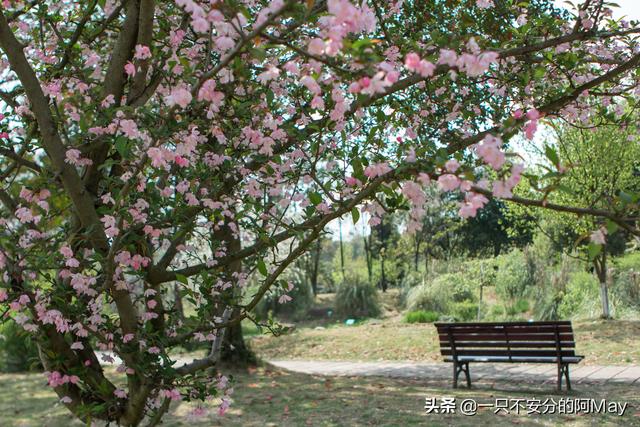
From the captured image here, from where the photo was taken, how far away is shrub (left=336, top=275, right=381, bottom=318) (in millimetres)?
16406

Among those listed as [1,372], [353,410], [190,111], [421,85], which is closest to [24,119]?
[190,111]

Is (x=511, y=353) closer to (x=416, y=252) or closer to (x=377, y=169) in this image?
(x=377, y=169)

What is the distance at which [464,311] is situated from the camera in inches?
575

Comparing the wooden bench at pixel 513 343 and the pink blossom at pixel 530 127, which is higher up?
the pink blossom at pixel 530 127

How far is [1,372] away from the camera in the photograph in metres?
9.12

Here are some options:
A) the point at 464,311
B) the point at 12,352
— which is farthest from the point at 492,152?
the point at 464,311

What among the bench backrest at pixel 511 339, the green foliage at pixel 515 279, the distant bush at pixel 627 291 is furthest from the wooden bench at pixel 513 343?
the green foliage at pixel 515 279

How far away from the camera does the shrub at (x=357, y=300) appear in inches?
646

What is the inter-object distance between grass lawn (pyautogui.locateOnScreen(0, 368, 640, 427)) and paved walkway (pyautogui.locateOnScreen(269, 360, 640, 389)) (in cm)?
42

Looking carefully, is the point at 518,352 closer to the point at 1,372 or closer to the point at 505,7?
the point at 505,7

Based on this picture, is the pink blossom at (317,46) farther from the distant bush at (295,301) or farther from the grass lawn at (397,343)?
the distant bush at (295,301)

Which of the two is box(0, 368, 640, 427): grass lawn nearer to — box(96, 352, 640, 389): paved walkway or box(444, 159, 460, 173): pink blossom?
box(96, 352, 640, 389): paved walkway

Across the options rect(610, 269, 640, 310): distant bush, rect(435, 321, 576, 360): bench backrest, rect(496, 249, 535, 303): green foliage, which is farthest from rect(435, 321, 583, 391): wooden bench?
rect(496, 249, 535, 303): green foliage

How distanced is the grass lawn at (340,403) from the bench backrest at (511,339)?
373 millimetres
